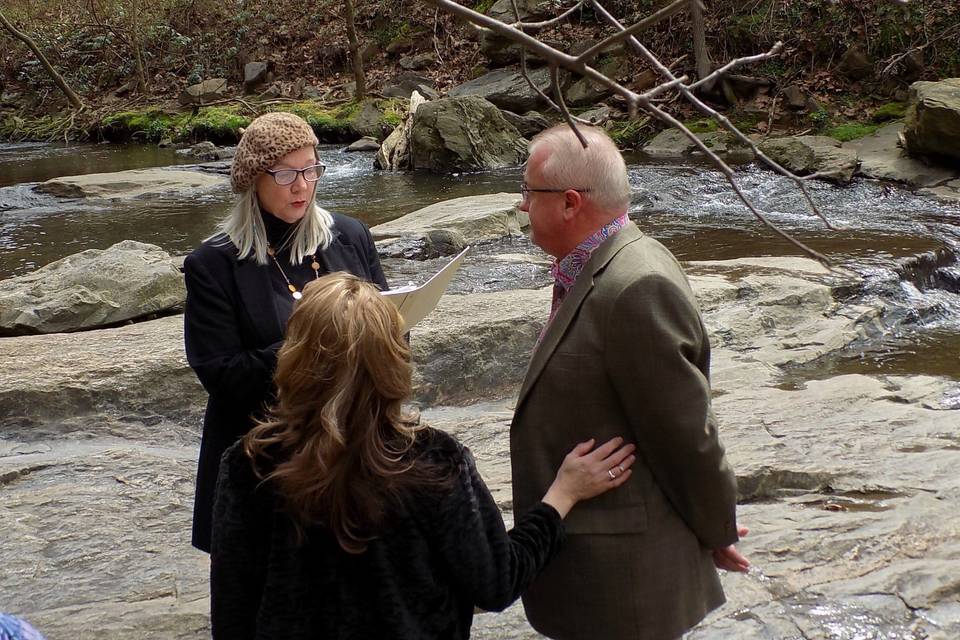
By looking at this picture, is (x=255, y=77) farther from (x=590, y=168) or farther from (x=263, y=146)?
(x=590, y=168)

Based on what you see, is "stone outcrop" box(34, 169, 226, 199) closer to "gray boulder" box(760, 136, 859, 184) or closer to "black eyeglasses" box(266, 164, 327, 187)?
"gray boulder" box(760, 136, 859, 184)

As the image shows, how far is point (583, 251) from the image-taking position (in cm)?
219

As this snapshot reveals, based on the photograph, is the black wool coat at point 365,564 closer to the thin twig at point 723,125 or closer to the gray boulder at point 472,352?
the thin twig at point 723,125

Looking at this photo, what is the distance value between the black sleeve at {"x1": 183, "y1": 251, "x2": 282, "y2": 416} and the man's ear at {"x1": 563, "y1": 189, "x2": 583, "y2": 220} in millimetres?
893

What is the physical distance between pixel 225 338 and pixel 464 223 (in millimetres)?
6646

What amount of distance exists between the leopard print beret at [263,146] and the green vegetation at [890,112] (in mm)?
13464

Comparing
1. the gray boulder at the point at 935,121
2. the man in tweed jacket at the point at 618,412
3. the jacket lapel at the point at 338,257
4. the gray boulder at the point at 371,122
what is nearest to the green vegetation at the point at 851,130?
the gray boulder at the point at 935,121

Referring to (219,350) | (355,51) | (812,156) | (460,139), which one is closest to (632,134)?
(460,139)

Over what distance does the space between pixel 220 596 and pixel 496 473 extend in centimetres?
221

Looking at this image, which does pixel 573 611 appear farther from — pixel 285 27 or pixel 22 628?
pixel 285 27

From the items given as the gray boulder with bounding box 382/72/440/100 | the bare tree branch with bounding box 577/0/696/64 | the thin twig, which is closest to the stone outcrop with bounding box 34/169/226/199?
the gray boulder with bounding box 382/72/440/100

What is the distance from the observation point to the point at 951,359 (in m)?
5.96

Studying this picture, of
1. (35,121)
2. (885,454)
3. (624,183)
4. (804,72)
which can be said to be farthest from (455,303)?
(35,121)

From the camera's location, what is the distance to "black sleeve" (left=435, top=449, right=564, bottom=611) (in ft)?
6.06
